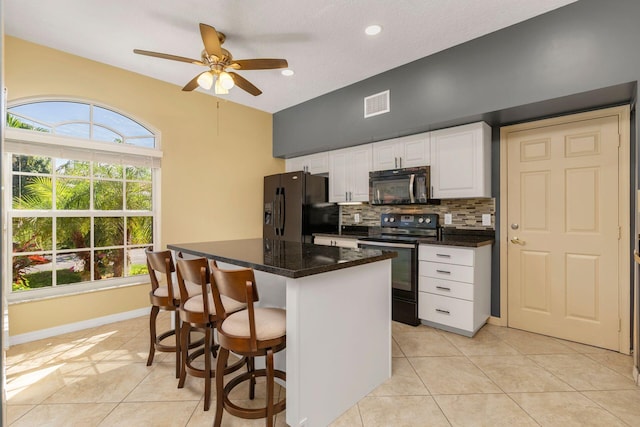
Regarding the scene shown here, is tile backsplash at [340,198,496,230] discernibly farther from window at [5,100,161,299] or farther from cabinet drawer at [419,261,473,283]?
window at [5,100,161,299]

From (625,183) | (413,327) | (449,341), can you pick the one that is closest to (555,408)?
(449,341)

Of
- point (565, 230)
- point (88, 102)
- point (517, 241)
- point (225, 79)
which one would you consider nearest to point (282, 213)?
point (225, 79)

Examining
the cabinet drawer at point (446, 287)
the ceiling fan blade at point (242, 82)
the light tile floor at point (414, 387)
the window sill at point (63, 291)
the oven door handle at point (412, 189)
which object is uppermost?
the ceiling fan blade at point (242, 82)

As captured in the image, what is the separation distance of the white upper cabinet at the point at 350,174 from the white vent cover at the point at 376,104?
50cm

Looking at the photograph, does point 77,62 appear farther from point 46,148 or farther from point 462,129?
point 462,129

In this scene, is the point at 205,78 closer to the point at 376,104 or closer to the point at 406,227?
the point at 376,104

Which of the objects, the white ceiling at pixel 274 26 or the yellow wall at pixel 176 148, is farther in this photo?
the yellow wall at pixel 176 148

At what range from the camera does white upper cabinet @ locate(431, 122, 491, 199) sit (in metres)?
3.20

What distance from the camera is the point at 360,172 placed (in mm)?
4258

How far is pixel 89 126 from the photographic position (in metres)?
3.40

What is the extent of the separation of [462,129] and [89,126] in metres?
3.92

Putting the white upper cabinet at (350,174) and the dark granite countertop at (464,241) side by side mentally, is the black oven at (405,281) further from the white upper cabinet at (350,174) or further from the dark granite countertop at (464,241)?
the white upper cabinet at (350,174)

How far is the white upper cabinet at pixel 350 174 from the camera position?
4.20 m

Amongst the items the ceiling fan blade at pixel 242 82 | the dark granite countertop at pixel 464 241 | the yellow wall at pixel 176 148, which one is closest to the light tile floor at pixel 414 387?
the yellow wall at pixel 176 148
